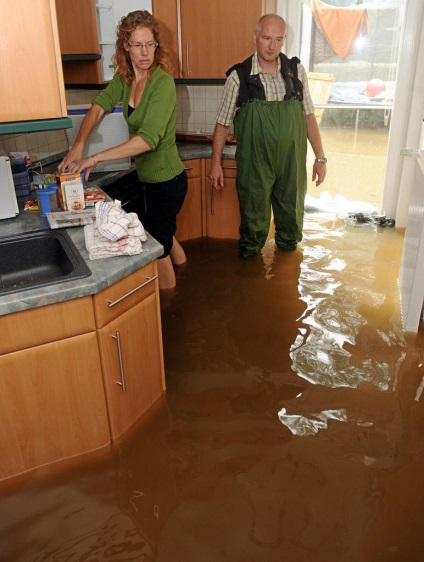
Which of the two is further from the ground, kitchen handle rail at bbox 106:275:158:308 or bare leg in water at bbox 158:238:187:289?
kitchen handle rail at bbox 106:275:158:308

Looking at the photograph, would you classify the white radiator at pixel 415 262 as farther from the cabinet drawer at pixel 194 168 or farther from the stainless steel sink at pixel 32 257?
the stainless steel sink at pixel 32 257

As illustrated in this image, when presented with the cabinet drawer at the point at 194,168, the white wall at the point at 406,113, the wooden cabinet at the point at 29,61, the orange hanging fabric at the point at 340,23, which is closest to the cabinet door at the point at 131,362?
the wooden cabinet at the point at 29,61

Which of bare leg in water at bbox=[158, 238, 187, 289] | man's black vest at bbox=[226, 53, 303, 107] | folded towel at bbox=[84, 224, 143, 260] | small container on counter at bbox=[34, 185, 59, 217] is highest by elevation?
man's black vest at bbox=[226, 53, 303, 107]

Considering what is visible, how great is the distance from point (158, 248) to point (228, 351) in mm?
857

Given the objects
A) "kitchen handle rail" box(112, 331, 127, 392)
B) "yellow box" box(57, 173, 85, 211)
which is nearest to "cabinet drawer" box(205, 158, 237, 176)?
Result: "yellow box" box(57, 173, 85, 211)

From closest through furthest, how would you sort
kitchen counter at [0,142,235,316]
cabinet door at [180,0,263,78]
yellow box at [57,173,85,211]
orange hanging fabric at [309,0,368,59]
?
kitchen counter at [0,142,235,316] < yellow box at [57,173,85,211] < cabinet door at [180,0,263,78] < orange hanging fabric at [309,0,368,59]

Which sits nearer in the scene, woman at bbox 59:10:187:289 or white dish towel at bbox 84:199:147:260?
white dish towel at bbox 84:199:147:260

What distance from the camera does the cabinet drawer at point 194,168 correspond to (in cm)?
369

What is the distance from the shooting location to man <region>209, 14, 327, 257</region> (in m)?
3.13

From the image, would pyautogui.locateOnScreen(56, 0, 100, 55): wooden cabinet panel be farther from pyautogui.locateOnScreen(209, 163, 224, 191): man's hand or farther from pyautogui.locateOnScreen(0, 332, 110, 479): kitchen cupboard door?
pyautogui.locateOnScreen(0, 332, 110, 479): kitchen cupboard door

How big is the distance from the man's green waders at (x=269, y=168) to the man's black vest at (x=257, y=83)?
0.04 metres

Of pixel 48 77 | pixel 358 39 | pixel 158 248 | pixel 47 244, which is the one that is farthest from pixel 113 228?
pixel 358 39

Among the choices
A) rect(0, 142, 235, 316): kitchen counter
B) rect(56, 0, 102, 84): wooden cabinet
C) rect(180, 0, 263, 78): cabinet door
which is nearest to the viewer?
rect(0, 142, 235, 316): kitchen counter

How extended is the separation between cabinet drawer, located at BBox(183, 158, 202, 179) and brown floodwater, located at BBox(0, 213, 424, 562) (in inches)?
46.0
